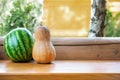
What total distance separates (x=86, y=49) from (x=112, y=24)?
388mm

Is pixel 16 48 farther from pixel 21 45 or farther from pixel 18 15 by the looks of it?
pixel 18 15

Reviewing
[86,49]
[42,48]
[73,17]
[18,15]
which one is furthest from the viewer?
[73,17]

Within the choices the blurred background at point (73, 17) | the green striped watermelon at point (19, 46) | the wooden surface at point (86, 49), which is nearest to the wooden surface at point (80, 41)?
the wooden surface at point (86, 49)

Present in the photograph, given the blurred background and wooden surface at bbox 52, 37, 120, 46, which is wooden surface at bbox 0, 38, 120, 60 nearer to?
wooden surface at bbox 52, 37, 120, 46

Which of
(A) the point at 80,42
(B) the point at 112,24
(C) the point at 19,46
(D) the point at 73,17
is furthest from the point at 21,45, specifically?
(B) the point at 112,24

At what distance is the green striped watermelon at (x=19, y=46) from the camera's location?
104 centimetres

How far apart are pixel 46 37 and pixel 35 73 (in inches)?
9.9

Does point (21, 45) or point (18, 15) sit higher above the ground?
point (18, 15)

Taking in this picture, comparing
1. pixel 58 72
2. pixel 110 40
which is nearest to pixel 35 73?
pixel 58 72

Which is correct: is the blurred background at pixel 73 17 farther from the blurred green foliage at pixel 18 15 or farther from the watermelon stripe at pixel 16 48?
the watermelon stripe at pixel 16 48

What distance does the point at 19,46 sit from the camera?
1036 mm

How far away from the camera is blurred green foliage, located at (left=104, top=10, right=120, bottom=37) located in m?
1.48

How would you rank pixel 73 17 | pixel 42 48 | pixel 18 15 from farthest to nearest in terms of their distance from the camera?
pixel 73 17 → pixel 18 15 → pixel 42 48

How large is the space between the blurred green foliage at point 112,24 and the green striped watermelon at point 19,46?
60 centimetres
